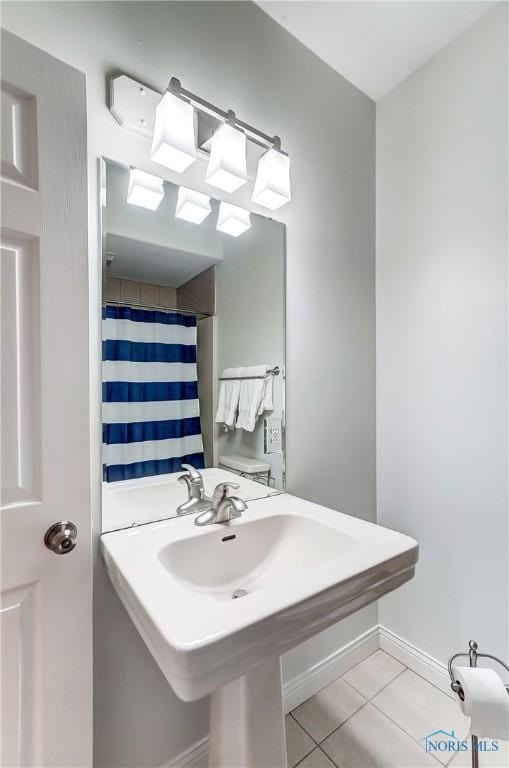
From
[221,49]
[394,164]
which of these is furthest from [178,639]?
[394,164]

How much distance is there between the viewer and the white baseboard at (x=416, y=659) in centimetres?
140

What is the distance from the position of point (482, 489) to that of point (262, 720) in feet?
3.41

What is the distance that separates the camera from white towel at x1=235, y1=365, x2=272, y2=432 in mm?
1252

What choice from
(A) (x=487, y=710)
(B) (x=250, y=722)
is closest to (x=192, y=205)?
(B) (x=250, y=722)

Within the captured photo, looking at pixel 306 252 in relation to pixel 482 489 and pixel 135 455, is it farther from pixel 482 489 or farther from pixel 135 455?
pixel 482 489

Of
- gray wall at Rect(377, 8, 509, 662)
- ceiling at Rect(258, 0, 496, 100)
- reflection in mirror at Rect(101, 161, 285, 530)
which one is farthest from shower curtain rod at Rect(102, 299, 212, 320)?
ceiling at Rect(258, 0, 496, 100)

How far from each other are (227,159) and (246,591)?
1.27 metres

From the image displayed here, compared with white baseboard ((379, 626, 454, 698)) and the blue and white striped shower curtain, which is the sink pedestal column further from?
white baseboard ((379, 626, 454, 698))

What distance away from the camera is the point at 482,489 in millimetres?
1313

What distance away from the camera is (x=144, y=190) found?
3.35ft

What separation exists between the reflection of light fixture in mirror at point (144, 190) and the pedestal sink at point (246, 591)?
93 cm

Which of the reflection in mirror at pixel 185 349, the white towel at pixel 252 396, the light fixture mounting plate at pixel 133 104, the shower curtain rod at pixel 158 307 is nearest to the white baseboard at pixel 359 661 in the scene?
the reflection in mirror at pixel 185 349

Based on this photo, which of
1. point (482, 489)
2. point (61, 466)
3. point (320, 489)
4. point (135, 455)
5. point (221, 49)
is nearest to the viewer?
point (61, 466)

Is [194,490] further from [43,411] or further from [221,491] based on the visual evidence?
[43,411]
